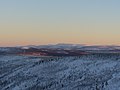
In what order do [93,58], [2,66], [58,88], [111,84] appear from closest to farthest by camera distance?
1. [111,84]
2. [58,88]
3. [93,58]
4. [2,66]

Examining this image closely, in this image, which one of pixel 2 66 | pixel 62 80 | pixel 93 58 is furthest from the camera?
pixel 2 66

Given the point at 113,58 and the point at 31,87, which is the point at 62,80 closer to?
the point at 31,87

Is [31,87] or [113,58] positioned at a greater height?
[113,58]

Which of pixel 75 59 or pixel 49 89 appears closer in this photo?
pixel 49 89

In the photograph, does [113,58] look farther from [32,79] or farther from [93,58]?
[32,79]

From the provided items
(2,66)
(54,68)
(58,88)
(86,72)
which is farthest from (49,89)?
(2,66)

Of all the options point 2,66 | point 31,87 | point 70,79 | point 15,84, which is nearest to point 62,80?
point 70,79
